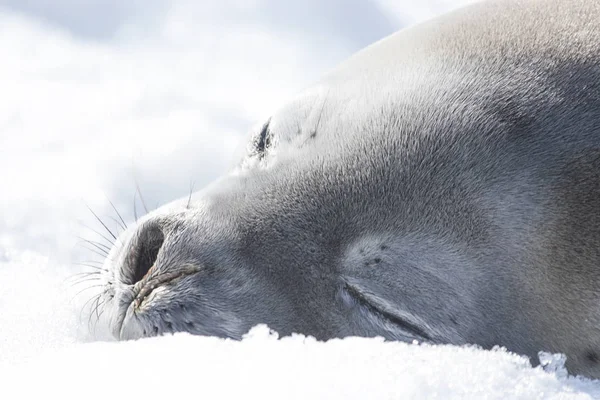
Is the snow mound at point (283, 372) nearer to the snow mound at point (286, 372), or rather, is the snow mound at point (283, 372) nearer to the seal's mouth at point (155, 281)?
the snow mound at point (286, 372)

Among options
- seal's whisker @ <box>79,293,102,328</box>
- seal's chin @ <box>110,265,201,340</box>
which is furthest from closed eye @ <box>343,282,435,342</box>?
seal's whisker @ <box>79,293,102,328</box>

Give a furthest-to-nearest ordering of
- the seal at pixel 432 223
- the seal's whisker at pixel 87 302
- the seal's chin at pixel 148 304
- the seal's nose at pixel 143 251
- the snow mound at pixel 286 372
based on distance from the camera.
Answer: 1. the seal's whisker at pixel 87 302
2. the seal's nose at pixel 143 251
3. the seal's chin at pixel 148 304
4. the seal at pixel 432 223
5. the snow mound at pixel 286 372

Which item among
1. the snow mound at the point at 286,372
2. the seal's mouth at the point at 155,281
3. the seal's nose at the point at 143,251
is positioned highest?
the seal's nose at the point at 143,251

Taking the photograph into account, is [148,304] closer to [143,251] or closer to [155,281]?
[155,281]

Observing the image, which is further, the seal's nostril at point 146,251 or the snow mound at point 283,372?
the seal's nostril at point 146,251

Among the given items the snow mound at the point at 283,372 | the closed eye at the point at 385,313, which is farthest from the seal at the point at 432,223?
the snow mound at the point at 283,372

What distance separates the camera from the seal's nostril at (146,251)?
7.55 ft

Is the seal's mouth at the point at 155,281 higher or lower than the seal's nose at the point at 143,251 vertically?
lower

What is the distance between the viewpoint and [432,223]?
6.77 feet

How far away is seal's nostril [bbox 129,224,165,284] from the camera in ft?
7.55

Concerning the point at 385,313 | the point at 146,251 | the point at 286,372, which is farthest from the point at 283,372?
the point at 146,251

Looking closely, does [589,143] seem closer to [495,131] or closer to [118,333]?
[495,131]

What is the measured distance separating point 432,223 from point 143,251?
2.94 feet

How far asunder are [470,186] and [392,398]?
0.75m
